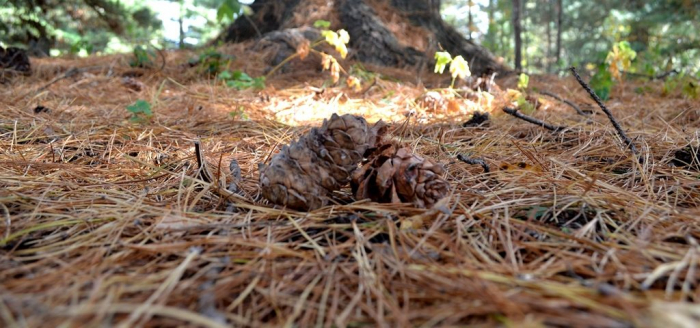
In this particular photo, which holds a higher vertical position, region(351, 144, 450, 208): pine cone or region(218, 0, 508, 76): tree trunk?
region(218, 0, 508, 76): tree trunk

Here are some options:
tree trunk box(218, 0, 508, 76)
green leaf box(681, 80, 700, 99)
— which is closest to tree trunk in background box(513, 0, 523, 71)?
tree trunk box(218, 0, 508, 76)

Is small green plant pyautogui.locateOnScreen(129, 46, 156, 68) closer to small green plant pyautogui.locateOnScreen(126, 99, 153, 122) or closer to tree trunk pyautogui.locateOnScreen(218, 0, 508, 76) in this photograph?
tree trunk pyautogui.locateOnScreen(218, 0, 508, 76)

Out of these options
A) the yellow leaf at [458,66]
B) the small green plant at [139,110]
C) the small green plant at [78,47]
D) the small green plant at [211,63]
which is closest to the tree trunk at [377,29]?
the small green plant at [211,63]

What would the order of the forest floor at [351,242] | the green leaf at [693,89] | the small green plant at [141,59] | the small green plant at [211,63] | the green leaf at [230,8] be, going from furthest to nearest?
the small green plant at [141,59] → the small green plant at [211,63] → the green leaf at [230,8] → the green leaf at [693,89] → the forest floor at [351,242]

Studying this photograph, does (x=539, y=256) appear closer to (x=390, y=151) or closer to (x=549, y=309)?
(x=549, y=309)

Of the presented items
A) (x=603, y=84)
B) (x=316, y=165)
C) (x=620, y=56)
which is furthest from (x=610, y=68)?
(x=316, y=165)

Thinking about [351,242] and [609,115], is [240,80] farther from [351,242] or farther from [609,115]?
[351,242]

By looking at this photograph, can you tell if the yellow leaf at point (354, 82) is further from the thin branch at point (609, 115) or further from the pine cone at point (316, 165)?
the pine cone at point (316, 165)
